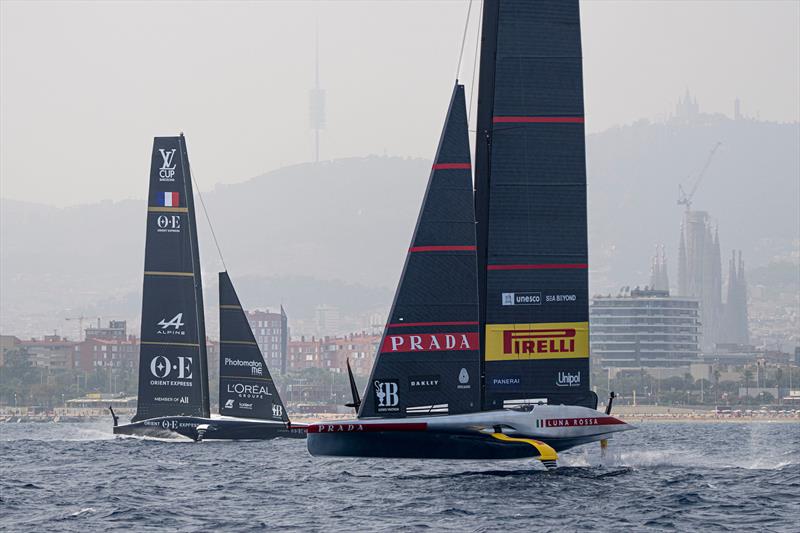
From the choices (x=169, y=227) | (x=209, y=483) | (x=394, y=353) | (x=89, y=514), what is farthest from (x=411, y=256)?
(x=169, y=227)

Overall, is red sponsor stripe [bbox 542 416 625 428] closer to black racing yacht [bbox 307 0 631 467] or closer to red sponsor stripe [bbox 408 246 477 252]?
black racing yacht [bbox 307 0 631 467]

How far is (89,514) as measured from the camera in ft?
91.3

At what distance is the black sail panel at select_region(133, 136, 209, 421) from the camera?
57469 millimetres

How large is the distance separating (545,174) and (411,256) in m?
3.89

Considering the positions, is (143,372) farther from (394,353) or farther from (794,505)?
(794,505)

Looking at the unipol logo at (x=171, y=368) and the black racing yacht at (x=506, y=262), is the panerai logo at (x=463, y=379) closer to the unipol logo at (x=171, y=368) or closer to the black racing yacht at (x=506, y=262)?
the black racing yacht at (x=506, y=262)

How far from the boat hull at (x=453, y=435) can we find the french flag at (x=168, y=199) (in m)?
25.5

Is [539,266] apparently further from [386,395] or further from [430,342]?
[386,395]

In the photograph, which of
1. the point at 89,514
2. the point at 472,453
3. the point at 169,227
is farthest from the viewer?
the point at 169,227

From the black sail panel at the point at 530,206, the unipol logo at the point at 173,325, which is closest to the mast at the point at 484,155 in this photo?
the black sail panel at the point at 530,206

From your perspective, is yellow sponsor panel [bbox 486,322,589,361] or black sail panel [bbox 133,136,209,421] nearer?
yellow sponsor panel [bbox 486,322,589,361]

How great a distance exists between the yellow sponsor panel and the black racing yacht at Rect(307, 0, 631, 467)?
0.02 meters

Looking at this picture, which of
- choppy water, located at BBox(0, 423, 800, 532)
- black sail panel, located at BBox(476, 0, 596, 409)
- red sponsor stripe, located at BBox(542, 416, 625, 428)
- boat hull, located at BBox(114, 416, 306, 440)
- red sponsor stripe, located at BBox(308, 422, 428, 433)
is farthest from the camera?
boat hull, located at BBox(114, 416, 306, 440)

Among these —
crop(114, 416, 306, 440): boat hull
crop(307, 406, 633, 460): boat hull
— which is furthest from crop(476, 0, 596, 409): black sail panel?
crop(114, 416, 306, 440): boat hull
